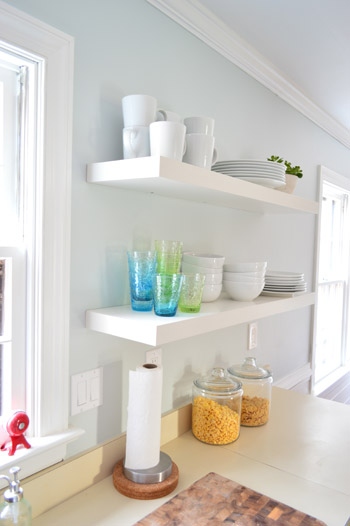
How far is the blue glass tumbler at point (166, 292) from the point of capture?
112 centimetres

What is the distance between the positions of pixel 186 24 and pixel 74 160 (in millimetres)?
732

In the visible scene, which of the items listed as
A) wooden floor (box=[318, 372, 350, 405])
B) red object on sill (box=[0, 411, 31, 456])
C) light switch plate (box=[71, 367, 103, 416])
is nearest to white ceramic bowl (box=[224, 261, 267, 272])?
light switch plate (box=[71, 367, 103, 416])

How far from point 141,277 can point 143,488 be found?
57cm

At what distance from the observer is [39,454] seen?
1.04m

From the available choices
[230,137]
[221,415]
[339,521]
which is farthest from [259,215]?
[339,521]

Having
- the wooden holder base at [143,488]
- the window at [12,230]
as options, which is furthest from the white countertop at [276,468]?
the window at [12,230]

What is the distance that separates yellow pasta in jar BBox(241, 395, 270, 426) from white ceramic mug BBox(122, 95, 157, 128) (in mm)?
1083

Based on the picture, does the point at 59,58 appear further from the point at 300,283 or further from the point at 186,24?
the point at 300,283

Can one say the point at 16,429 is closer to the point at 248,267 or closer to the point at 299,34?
the point at 248,267

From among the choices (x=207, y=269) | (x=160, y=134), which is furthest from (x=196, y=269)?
(x=160, y=134)

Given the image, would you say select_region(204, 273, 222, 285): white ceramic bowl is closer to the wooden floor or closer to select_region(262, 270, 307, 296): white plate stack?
select_region(262, 270, 307, 296): white plate stack

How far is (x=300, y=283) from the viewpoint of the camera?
5.57 feet

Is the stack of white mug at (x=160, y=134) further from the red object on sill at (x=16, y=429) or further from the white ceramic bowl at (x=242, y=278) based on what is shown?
the red object on sill at (x=16, y=429)

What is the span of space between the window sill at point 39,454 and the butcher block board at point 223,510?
264 millimetres
